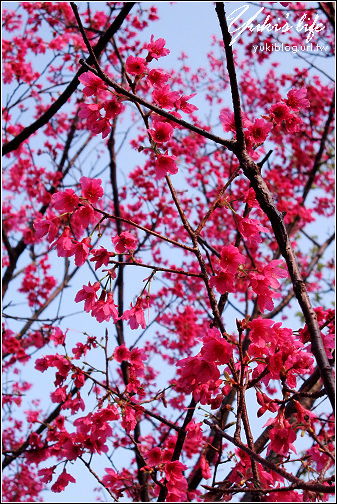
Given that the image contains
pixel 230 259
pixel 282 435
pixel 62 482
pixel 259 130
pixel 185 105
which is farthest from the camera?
pixel 62 482

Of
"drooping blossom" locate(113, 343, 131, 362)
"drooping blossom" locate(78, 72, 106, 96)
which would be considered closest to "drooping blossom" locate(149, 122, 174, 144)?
"drooping blossom" locate(78, 72, 106, 96)

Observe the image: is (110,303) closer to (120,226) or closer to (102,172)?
(120,226)

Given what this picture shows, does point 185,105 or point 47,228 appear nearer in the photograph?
point 47,228

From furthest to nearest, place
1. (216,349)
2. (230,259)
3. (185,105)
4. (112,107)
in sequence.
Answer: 1. (185,105)
2. (112,107)
3. (230,259)
4. (216,349)

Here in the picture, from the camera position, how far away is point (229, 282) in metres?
2.09

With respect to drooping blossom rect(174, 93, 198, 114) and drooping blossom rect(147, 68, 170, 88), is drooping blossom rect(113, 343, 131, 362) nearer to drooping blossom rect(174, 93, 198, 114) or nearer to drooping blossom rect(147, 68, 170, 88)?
drooping blossom rect(174, 93, 198, 114)

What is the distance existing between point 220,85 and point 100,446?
36.1ft

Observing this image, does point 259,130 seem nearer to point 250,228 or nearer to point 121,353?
point 250,228

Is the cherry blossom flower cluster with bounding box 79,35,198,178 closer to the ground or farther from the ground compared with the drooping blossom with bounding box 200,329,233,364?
farther from the ground

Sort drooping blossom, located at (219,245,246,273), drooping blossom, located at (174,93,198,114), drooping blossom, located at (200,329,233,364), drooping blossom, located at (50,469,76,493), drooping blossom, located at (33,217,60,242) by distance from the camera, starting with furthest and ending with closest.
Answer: drooping blossom, located at (50,469,76,493), drooping blossom, located at (174,93,198,114), drooping blossom, located at (33,217,60,242), drooping blossom, located at (219,245,246,273), drooping blossom, located at (200,329,233,364)

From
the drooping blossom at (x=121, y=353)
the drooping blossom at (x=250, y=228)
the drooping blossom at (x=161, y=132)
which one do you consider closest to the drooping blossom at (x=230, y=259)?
the drooping blossom at (x=250, y=228)

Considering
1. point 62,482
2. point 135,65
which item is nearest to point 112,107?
point 135,65

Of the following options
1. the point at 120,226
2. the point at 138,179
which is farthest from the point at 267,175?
the point at 120,226

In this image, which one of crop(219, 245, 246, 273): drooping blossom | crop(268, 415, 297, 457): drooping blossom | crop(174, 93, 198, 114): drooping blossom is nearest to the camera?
crop(268, 415, 297, 457): drooping blossom
